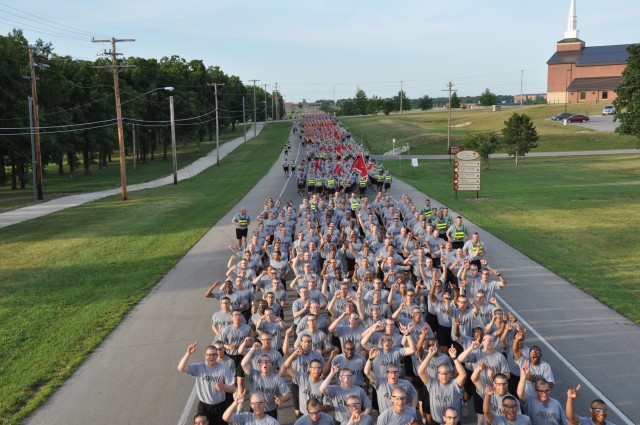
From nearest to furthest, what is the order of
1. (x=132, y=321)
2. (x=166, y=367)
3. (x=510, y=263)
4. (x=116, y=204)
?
(x=166, y=367), (x=132, y=321), (x=510, y=263), (x=116, y=204)

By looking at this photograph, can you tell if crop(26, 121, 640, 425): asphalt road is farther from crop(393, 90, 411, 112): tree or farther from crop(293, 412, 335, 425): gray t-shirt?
crop(393, 90, 411, 112): tree

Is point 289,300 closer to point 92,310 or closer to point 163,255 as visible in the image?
point 92,310

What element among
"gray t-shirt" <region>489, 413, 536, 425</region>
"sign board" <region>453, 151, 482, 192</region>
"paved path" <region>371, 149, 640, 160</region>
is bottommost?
"gray t-shirt" <region>489, 413, 536, 425</region>

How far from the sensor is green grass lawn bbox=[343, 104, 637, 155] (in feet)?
227

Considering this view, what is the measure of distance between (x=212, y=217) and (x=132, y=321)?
14652 millimetres

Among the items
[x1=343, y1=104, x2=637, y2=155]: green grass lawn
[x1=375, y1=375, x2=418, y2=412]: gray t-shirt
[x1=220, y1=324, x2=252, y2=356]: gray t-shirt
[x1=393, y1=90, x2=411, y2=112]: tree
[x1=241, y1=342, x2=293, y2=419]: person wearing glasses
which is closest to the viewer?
[x1=375, y1=375, x2=418, y2=412]: gray t-shirt

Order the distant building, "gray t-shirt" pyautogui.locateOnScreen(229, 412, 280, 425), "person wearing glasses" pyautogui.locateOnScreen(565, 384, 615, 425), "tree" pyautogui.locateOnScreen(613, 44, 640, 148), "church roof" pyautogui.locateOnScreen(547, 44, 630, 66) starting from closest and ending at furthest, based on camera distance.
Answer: "person wearing glasses" pyautogui.locateOnScreen(565, 384, 615, 425), "gray t-shirt" pyautogui.locateOnScreen(229, 412, 280, 425), "tree" pyautogui.locateOnScreen(613, 44, 640, 148), the distant building, "church roof" pyautogui.locateOnScreen(547, 44, 630, 66)

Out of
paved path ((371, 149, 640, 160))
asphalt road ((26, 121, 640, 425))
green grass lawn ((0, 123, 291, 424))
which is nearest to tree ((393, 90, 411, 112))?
paved path ((371, 149, 640, 160))

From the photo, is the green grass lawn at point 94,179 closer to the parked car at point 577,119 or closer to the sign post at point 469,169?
the sign post at point 469,169

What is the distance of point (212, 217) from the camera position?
28.1m

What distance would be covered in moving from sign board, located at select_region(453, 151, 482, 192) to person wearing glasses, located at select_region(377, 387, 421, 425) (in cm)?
2600

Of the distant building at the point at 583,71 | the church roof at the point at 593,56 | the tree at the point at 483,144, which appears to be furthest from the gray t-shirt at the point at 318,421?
the church roof at the point at 593,56

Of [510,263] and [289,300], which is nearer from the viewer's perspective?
[289,300]

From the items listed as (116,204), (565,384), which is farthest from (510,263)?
(116,204)
